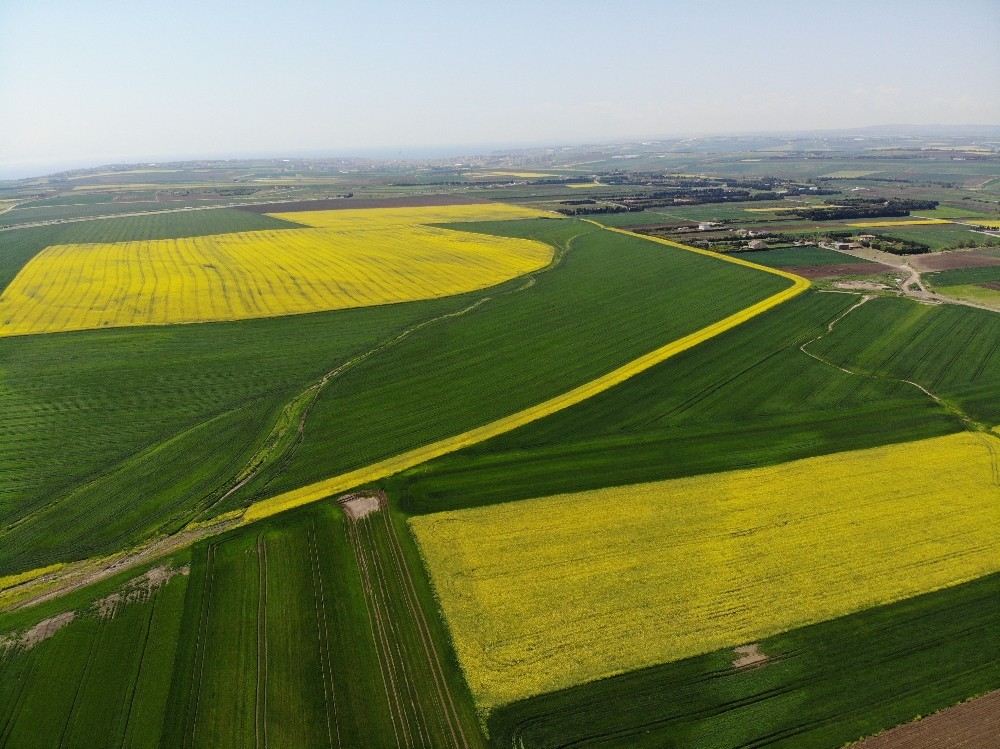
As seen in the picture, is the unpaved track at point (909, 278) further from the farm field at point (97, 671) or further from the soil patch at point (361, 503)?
the farm field at point (97, 671)

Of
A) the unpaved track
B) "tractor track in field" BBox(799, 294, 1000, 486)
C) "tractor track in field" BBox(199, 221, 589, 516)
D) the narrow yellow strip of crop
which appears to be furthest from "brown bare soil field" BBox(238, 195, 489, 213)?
"tractor track in field" BBox(799, 294, 1000, 486)

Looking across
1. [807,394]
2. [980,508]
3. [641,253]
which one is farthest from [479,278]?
[980,508]

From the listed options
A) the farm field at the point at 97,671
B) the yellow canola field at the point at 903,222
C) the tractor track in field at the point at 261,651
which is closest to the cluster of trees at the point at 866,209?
the yellow canola field at the point at 903,222

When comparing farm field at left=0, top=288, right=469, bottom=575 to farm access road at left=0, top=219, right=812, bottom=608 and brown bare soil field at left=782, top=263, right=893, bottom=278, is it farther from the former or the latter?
brown bare soil field at left=782, top=263, right=893, bottom=278

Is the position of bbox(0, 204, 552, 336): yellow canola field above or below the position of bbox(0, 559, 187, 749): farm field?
above

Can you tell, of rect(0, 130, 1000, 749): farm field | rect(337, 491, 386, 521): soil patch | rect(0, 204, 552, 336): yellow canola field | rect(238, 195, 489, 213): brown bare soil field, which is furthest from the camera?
rect(238, 195, 489, 213): brown bare soil field

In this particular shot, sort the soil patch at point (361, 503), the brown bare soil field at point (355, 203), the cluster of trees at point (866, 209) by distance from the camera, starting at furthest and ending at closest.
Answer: the brown bare soil field at point (355, 203) → the cluster of trees at point (866, 209) → the soil patch at point (361, 503)

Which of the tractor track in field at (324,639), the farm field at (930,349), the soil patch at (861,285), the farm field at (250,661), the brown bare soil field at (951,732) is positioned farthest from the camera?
the soil patch at (861,285)
